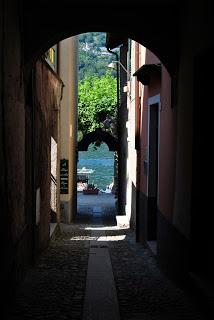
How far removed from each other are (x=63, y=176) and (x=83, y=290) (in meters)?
12.6

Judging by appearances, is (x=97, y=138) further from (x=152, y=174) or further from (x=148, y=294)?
(x=148, y=294)

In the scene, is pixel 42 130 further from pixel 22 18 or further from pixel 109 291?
pixel 109 291

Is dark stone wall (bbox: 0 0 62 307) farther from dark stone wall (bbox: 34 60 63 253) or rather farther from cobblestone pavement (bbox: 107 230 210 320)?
cobblestone pavement (bbox: 107 230 210 320)

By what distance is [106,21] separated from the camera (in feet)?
27.6

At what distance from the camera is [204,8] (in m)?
6.16

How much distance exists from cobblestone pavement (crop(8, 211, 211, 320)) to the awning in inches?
130

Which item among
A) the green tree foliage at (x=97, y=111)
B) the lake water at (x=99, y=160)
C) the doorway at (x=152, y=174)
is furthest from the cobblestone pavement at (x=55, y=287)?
the lake water at (x=99, y=160)

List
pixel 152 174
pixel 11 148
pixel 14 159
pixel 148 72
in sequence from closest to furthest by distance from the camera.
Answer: pixel 11 148, pixel 14 159, pixel 148 72, pixel 152 174

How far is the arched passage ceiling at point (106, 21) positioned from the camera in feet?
26.8

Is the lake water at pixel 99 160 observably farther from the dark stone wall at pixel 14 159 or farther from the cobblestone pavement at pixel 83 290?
the dark stone wall at pixel 14 159

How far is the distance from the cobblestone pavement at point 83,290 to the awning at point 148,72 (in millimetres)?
3306

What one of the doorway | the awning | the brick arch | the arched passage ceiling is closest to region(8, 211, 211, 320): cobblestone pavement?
the doorway

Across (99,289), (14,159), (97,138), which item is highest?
(97,138)

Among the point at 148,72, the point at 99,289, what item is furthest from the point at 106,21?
the point at 99,289
